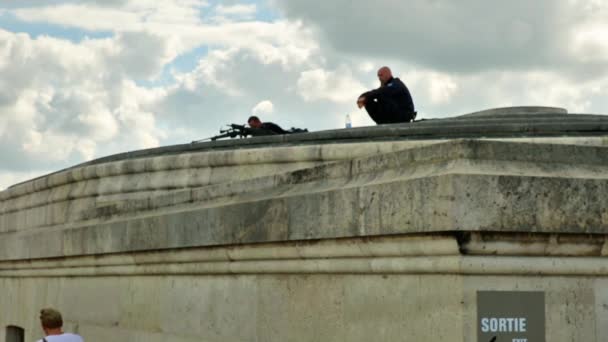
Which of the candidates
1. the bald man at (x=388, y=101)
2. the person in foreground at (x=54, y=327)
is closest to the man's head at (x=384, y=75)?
the bald man at (x=388, y=101)

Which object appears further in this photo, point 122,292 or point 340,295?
point 122,292

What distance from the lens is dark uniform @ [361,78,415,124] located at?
1259 cm

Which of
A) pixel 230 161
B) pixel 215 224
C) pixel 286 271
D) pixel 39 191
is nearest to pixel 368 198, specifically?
pixel 286 271

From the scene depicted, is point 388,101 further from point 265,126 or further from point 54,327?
point 54,327

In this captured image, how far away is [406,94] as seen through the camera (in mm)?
12805

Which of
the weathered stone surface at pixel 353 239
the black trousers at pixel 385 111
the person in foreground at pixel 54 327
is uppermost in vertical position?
the black trousers at pixel 385 111

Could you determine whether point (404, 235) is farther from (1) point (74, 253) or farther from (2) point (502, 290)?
(1) point (74, 253)

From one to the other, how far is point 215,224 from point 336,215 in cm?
186

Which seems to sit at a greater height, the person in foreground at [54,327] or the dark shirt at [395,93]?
the dark shirt at [395,93]

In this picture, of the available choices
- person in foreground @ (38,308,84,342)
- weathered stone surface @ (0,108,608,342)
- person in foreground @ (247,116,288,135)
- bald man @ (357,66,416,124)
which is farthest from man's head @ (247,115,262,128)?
person in foreground @ (38,308,84,342)

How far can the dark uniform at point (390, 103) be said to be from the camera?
12594 mm

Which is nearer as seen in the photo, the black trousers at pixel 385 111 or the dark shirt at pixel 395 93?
the dark shirt at pixel 395 93

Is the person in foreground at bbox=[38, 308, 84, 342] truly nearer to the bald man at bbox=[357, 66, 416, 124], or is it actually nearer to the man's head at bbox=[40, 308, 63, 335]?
the man's head at bbox=[40, 308, 63, 335]

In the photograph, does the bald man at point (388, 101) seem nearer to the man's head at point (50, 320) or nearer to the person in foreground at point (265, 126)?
the person in foreground at point (265, 126)
